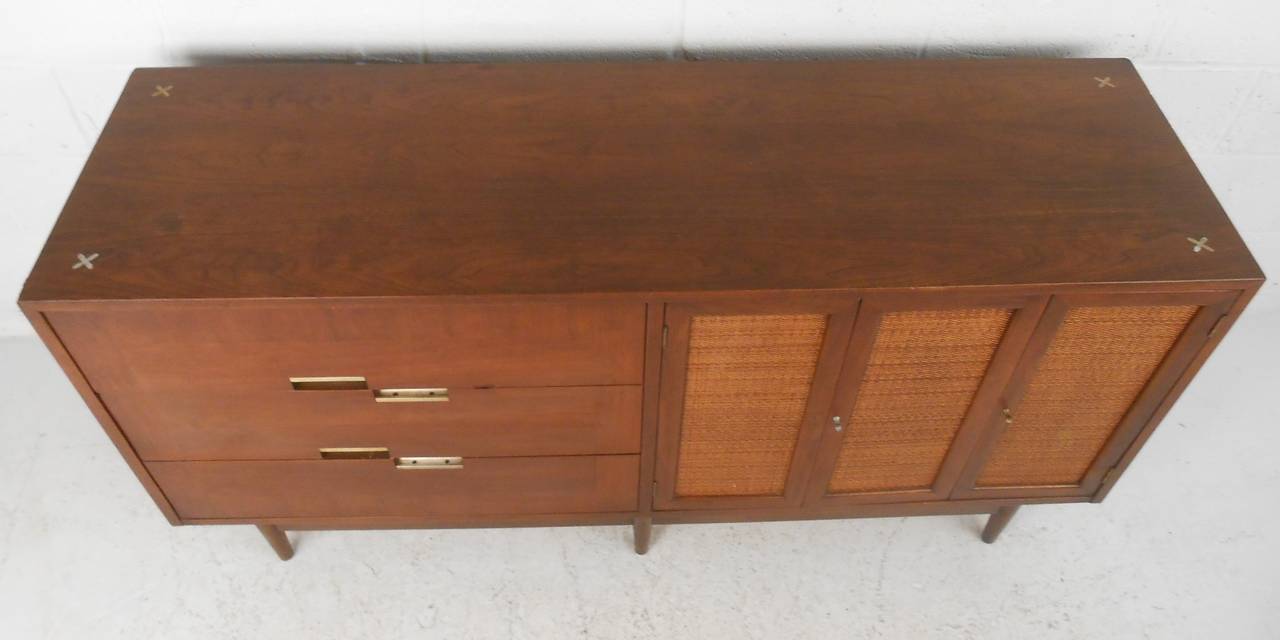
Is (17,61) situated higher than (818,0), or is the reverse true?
(818,0)

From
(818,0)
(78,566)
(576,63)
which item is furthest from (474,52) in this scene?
(78,566)

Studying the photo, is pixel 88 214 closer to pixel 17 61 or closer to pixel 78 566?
pixel 17 61

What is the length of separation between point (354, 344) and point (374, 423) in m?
0.18

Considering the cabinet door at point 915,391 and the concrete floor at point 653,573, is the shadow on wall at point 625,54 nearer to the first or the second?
the cabinet door at point 915,391

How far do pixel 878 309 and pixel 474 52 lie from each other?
78cm

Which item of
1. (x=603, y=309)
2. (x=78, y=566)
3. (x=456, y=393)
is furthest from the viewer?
(x=78, y=566)

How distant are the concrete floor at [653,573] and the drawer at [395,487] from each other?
0.22m

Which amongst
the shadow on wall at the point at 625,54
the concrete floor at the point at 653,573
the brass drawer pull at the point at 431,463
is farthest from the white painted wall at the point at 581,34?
the concrete floor at the point at 653,573

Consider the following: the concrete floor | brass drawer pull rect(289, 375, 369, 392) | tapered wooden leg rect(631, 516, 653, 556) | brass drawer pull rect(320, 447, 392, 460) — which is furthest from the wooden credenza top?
the concrete floor

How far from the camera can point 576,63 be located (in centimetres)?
150

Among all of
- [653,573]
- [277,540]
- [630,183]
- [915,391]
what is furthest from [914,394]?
[277,540]

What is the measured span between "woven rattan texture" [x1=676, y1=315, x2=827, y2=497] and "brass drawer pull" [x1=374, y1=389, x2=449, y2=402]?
0.35m

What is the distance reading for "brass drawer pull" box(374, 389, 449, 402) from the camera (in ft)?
4.37

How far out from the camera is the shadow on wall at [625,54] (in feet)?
5.07
